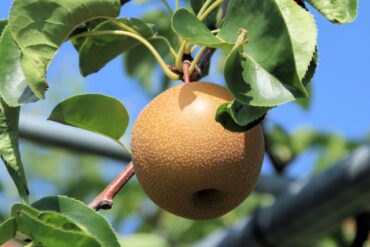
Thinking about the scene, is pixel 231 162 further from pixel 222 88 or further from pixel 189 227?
pixel 189 227

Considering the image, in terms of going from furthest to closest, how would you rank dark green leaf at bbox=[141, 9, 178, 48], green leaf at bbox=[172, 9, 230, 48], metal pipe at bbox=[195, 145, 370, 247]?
dark green leaf at bbox=[141, 9, 178, 48]
metal pipe at bbox=[195, 145, 370, 247]
green leaf at bbox=[172, 9, 230, 48]

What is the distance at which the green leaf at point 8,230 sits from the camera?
925 millimetres

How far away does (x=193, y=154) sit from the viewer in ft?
3.35

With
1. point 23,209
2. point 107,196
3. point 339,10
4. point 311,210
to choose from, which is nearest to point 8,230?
point 23,209

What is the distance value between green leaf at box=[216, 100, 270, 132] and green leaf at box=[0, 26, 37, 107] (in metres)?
0.19

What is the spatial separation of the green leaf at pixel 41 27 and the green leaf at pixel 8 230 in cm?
13

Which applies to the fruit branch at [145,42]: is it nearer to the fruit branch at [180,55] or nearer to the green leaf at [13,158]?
the fruit branch at [180,55]

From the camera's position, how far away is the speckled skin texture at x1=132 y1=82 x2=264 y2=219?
1.02 metres

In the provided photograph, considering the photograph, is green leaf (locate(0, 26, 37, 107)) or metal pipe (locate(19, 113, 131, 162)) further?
metal pipe (locate(19, 113, 131, 162))

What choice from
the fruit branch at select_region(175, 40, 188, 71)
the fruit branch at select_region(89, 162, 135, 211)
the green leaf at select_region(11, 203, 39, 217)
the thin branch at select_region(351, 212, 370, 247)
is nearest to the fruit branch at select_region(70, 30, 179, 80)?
the fruit branch at select_region(175, 40, 188, 71)

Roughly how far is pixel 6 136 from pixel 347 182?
2.20ft

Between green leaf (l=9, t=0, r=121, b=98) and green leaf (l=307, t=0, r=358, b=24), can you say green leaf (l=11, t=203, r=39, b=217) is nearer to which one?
green leaf (l=9, t=0, r=121, b=98)

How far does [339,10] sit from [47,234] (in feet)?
1.21

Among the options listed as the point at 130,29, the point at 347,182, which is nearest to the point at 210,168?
the point at 130,29
